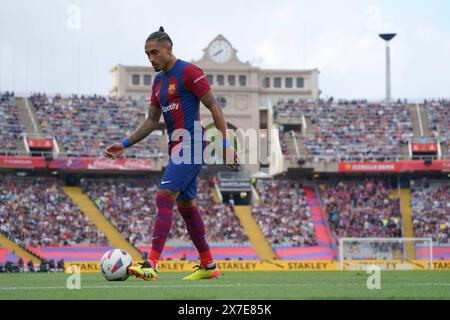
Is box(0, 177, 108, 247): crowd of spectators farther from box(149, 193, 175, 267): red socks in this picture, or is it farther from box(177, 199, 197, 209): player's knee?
box(149, 193, 175, 267): red socks

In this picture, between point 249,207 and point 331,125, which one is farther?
point 331,125

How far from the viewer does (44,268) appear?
43.7m

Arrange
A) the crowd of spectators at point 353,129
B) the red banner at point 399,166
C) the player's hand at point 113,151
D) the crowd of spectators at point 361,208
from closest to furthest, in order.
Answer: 1. the player's hand at point 113,151
2. the crowd of spectators at point 361,208
3. the red banner at point 399,166
4. the crowd of spectators at point 353,129

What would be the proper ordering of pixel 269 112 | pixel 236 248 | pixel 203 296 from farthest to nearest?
pixel 269 112 → pixel 236 248 → pixel 203 296

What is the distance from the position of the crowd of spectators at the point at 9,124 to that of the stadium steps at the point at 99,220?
4872 millimetres

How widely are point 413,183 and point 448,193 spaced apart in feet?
8.86

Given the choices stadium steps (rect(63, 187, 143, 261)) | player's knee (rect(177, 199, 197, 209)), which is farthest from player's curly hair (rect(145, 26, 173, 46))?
stadium steps (rect(63, 187, 143, 261))

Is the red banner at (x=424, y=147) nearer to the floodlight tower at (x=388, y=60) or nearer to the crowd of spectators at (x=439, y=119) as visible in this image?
the crowd of spectators at (x=439, y=119)

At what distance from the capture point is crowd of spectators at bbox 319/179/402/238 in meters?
58.2

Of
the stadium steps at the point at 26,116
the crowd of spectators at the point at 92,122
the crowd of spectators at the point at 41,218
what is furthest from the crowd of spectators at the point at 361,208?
the stadium steps at the point at 26,116

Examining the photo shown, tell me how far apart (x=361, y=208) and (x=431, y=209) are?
15.0ft

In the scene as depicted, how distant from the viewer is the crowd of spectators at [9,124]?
200 feet
